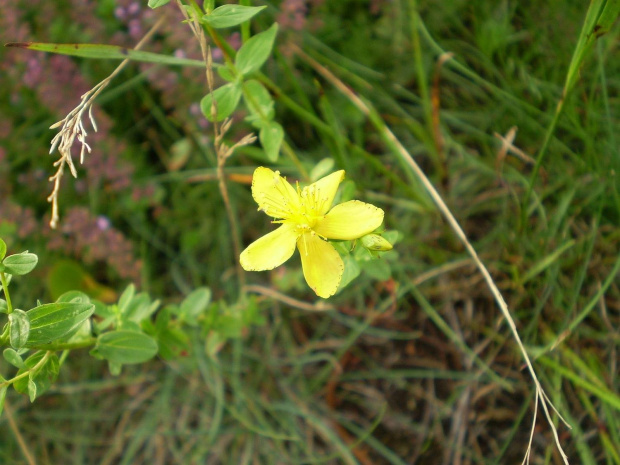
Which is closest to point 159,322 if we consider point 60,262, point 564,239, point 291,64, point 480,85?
point 60,262

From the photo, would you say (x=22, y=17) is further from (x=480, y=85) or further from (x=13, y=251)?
(x=480, y=85)

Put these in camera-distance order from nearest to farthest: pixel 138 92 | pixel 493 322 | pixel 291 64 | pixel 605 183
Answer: pixel 605 183 < pixel 493 322 < pixel 291 64 < pixel 138 92

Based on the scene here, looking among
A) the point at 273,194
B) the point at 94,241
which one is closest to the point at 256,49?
the point at 273,194

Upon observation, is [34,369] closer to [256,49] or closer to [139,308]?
[139,308]

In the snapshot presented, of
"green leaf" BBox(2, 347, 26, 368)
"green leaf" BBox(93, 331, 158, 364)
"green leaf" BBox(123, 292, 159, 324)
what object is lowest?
"green leaf" BBox(123, 292, 159, 324)

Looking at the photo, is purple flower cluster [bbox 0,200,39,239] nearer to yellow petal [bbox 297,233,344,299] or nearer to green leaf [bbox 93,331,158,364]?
green leaf [bbox 93,331,158,364]

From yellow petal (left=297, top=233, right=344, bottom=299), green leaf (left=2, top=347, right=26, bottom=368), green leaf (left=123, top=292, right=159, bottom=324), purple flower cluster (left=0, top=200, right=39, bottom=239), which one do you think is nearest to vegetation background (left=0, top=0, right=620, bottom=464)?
purple flower cluster (left=0, top=200, right=39, bottom=239)
